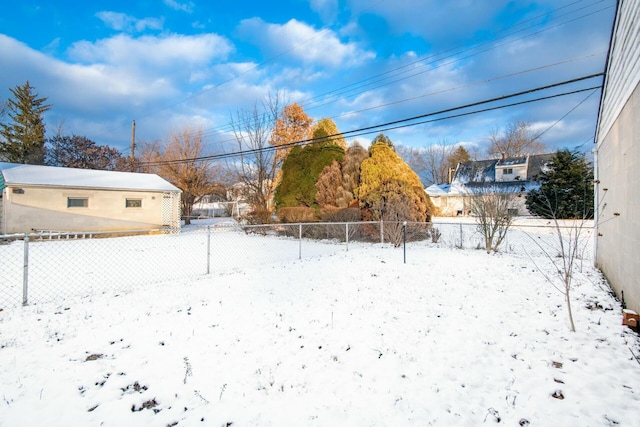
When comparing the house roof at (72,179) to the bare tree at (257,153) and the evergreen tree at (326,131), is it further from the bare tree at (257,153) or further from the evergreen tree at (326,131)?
the evergreen tree at (326,131)

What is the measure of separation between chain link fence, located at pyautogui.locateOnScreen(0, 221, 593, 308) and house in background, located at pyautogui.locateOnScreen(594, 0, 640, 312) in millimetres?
650

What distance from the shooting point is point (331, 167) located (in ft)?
45.0

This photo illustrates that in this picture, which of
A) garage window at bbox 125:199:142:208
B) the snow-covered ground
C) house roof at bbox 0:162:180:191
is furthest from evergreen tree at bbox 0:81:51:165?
the snow-covered ground

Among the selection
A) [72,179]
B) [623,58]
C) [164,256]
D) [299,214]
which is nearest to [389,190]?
[299,214]

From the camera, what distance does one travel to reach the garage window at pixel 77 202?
14188mm

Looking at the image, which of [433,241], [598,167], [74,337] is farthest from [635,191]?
[433,241]

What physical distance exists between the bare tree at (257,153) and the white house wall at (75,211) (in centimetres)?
510

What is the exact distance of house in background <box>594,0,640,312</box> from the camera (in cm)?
346

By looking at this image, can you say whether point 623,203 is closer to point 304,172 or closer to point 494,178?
point 304,172

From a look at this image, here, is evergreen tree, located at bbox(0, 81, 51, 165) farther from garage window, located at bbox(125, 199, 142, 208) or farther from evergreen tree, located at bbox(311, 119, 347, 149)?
evergreen tree, located at bbox(311, 119, 347, 149)

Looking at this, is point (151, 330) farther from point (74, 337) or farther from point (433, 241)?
point (433, 241)

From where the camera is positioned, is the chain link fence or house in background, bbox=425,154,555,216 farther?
house in background, bbox=425,154,555,216

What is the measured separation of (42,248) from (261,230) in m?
8.38

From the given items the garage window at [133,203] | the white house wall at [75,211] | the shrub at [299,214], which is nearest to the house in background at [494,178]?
the shrub at [299,214]
